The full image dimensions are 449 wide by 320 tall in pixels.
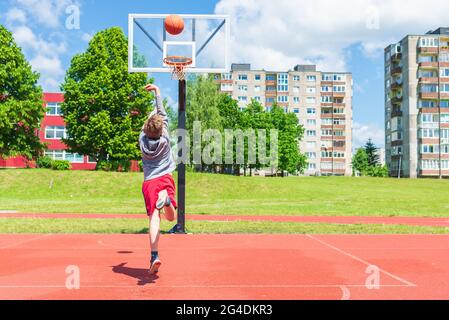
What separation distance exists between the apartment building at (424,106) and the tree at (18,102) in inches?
2349

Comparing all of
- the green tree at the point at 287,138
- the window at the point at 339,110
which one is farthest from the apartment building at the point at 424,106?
the window at the point at 339,110

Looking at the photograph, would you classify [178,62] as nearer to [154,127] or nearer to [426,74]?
[154,127]

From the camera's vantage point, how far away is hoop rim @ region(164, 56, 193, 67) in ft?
41.5

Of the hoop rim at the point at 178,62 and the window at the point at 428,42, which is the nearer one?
the hoop rim at the point at 178,62

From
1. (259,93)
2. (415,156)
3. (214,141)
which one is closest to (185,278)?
(214,141)

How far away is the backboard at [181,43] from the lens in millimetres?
12828

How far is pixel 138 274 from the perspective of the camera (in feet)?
20.3

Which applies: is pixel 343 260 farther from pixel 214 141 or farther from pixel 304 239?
pixel 214 141

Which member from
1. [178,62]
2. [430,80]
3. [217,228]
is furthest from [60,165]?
[430,80]

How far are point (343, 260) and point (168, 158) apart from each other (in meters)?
3.17

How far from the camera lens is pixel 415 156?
78.2 m

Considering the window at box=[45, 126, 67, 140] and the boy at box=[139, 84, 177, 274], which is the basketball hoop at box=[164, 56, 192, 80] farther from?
the window at box=[45, 126, 67, 140]

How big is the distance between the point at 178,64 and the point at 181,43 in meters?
0.70

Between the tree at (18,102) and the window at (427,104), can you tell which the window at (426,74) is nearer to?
the window at (427,104)
